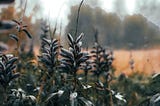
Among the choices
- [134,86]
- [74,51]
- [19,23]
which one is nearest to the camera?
[74,51]

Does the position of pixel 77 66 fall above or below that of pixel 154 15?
below

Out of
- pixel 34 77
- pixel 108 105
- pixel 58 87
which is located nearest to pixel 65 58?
pixel 58 87

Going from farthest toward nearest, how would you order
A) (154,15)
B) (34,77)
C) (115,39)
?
(115,39) → (34,77) → (154,15)

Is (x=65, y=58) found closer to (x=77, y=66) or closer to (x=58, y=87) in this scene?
(x=77, y=66)

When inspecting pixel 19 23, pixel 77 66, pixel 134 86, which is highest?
pixel 19 23

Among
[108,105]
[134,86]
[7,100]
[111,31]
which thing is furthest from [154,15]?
[111,31]

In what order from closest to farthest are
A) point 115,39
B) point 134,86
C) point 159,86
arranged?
point 159,86 < point 134,86 < point 115,39

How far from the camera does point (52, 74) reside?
4.56 metres

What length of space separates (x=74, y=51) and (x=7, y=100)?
0.82 meters

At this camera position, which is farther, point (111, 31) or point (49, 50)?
point (111, 31)

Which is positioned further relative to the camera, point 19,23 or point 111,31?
point 111,31

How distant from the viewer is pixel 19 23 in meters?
4.73

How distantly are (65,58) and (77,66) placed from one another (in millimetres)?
134

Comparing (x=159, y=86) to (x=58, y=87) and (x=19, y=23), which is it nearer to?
(x=58, y=87)
